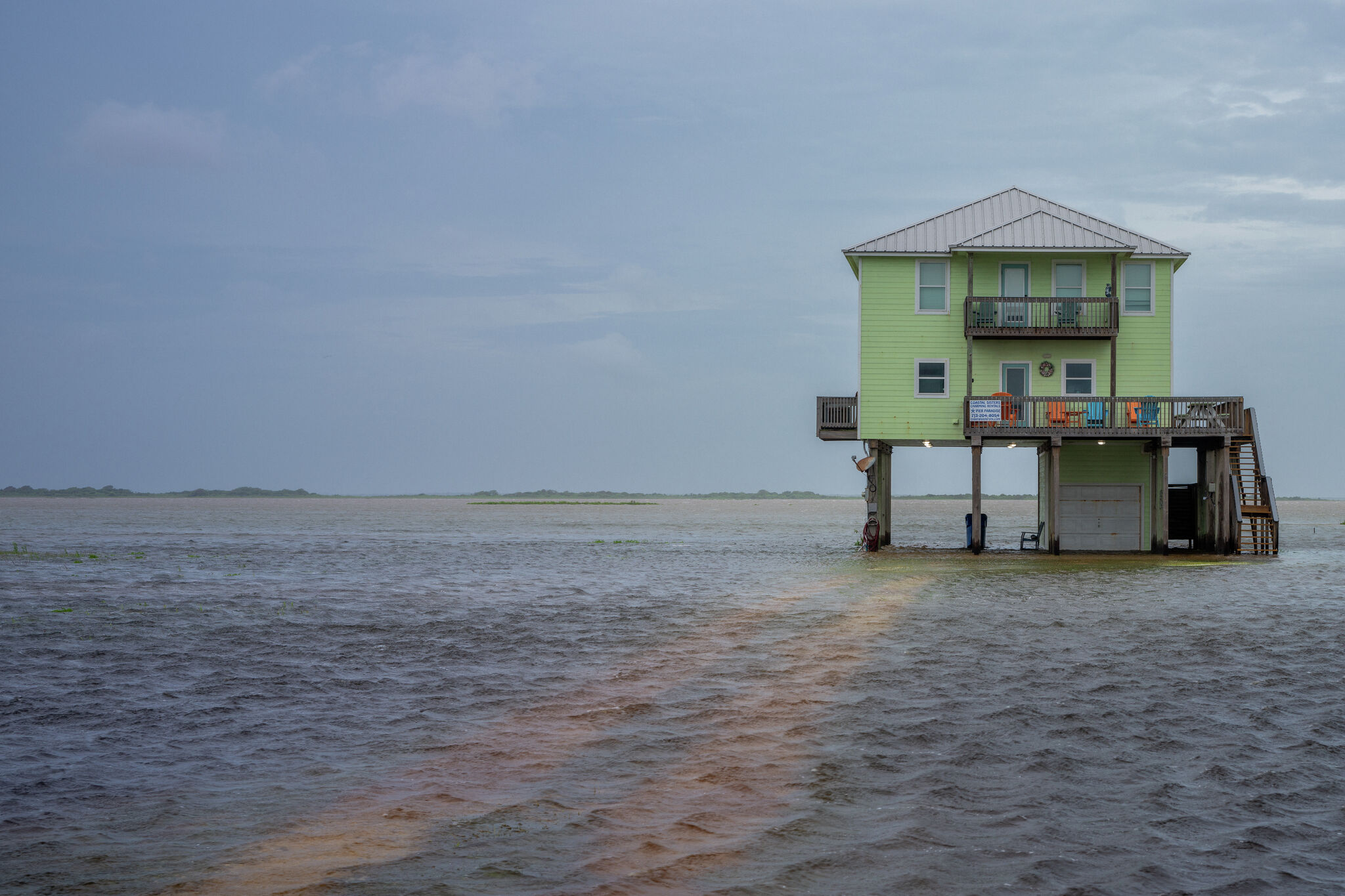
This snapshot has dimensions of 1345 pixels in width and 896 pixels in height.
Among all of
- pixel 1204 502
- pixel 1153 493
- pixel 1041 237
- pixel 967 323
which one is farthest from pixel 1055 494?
pixel 1041 237

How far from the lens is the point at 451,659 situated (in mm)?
15188

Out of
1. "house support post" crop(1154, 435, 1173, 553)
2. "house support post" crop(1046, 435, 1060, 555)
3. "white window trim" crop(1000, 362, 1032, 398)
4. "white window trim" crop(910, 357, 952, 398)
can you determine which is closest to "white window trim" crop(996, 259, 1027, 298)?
"white window trim" crop(1000, 362, 1032, 398)

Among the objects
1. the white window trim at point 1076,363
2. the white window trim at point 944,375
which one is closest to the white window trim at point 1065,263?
the white window trim at point 1076,363

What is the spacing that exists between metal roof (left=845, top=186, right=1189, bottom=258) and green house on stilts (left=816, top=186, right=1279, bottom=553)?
0.06 m

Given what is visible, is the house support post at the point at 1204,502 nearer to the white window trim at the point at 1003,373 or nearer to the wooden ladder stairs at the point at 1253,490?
the wooden ladder stairs at the point at 1253,490

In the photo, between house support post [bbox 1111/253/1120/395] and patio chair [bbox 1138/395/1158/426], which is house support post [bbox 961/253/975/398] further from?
patio chair [bbox 1138/395/1158/426]

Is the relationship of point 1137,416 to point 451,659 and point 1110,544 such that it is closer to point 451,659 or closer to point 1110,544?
point 1110,544

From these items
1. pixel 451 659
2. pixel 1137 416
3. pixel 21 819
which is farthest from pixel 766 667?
pixel 1137 416

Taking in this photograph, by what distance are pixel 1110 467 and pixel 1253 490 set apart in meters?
4.08

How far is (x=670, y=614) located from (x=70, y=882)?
14.3 metres

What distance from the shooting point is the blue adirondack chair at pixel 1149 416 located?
106 feet

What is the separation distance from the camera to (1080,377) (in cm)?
3444

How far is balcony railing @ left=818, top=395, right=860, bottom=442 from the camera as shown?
35.3m

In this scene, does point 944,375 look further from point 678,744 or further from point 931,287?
point 678,744
